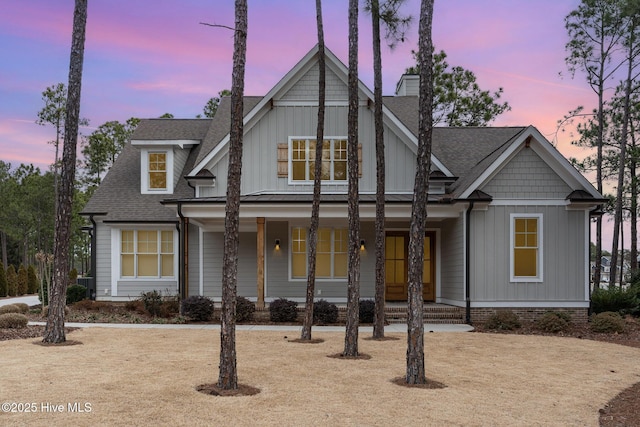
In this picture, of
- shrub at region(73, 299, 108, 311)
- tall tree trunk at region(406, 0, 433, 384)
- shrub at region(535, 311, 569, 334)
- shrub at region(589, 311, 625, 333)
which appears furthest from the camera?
shrub at region(73, 299, 108, 311)

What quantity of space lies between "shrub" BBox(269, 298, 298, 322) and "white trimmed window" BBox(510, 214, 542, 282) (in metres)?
6.08

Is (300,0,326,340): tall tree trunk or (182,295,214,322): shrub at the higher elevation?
(300,0,326,340): tall tree trunk

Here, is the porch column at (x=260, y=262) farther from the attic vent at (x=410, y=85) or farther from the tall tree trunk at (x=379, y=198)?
the attic vent at (x=410, y=85)

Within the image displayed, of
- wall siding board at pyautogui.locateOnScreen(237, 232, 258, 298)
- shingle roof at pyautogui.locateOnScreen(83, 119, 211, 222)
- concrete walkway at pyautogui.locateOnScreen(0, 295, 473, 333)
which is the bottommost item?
concrete walkway at pyautogui.locateOnScreen(0, 295, 473, 333)

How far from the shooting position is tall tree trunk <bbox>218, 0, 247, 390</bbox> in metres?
7.98

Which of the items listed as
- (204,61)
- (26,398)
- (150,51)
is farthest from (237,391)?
(150,51)

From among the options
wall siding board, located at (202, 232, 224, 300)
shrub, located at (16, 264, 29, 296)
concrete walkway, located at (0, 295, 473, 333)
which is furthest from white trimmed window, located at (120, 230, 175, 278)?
shrub, located at (16, 264, 29, 296)

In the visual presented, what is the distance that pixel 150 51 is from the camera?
17.1 meters

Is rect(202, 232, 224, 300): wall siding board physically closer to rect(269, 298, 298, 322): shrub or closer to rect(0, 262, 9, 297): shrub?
Result: rect(269, 298, 298, 322): shrub

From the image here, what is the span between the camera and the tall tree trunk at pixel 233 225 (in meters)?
7.98

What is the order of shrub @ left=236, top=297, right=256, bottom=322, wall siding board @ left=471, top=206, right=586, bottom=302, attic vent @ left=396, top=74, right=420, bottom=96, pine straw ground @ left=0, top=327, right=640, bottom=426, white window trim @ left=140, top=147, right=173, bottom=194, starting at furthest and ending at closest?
attic vent @ left=396, top=74, right=420, bottom=96 < white window trim @ left=140, top=147, right=173, bottom=194 < wall siding board @ left=471, top=206, right=586, bottom=302 < shrub @ left=236, top=297, right=256, bottom=322 < pine straw ground @ left=0, top=327, right=640, bottom=426

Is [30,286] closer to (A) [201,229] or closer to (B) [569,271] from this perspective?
(A) [201,229]

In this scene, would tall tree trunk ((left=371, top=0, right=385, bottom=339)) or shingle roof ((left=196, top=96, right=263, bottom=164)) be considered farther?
shingle roof ((left=196, top=96, right=263, bottom=164))

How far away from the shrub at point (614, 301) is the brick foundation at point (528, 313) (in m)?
1.36
